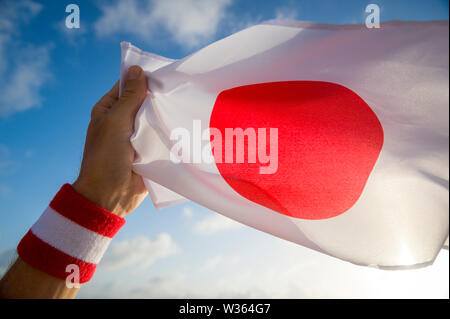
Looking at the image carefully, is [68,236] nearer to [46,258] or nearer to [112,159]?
[46,258]

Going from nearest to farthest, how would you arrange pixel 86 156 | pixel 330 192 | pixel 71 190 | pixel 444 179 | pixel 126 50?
pixel 444 179 < pixel 71 190 < pixel 330 192 < pixel 86 156 < pixel 126 50

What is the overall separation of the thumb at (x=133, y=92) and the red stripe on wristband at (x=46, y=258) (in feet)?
2.65

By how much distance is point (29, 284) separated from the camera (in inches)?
51.8

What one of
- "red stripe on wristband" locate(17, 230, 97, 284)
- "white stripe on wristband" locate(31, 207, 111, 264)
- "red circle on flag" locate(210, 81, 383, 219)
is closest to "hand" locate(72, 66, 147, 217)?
"white stripe on wristband" locate(31, 207, 111, 264)

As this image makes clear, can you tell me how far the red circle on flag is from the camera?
1.57 metres

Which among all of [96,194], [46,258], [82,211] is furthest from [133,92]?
[46,258]

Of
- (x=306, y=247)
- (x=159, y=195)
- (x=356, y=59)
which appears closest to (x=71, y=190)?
(x=159, y=195)

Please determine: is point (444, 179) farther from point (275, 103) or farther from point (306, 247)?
point (275, 103)

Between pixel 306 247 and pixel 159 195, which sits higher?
pixel 159 195

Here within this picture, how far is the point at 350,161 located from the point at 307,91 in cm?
43

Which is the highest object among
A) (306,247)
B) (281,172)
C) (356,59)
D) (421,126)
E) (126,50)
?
(126,50)

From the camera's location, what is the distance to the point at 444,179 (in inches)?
55.8

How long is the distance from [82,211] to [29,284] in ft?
1.18

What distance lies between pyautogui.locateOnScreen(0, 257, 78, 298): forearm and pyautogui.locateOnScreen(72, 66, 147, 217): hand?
1.27 ft
